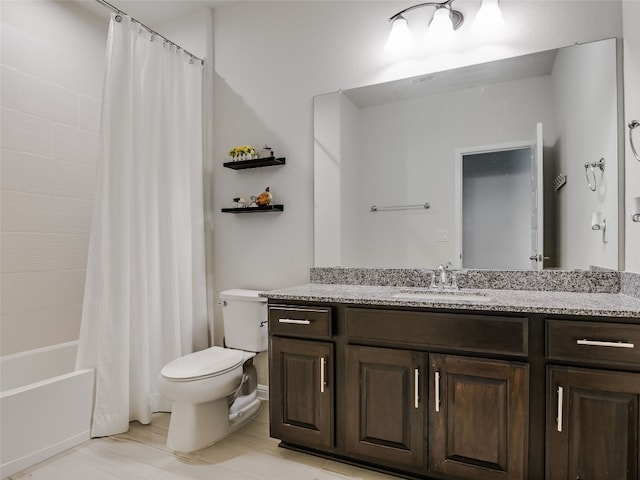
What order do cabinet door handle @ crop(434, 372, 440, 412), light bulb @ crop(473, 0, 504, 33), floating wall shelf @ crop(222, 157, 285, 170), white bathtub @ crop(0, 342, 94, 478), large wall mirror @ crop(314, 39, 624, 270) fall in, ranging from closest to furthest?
cabinet door handle @ crop(434, 372, 440, 412), white bathtub @ crop(0, 342, 94, 478), large wall mirror @ crop(314, 39, 624, 270), light bulb @ crop(473, 0, 504, 33), floating wall shelf @ crop(222, 157, 285, 170)

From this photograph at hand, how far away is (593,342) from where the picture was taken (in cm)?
141

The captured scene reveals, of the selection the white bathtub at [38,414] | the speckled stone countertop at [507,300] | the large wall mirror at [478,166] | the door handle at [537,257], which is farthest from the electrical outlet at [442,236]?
the white bathtub at [38,414]

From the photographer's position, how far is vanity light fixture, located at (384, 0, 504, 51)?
201 cm

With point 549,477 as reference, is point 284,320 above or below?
above

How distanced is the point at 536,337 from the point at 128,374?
7.04ft

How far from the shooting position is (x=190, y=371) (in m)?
1.99

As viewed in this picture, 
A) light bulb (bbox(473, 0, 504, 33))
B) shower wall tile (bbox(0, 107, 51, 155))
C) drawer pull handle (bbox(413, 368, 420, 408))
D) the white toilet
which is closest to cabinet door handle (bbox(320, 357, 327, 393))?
drawer pull handle (bbox(413, 368, 420, 408))

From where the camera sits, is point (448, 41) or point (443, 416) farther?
point (448, 41)

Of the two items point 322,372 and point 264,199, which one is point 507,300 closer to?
point 322,372

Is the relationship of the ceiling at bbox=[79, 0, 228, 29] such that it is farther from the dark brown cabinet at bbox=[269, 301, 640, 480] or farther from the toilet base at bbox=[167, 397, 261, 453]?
the toilet base at bbox=[167, 397, 261, 453]

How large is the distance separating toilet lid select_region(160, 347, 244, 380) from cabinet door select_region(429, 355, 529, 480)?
1102 mm

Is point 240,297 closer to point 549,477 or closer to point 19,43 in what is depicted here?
point 549,477

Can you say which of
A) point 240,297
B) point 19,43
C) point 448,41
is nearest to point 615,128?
point 448,41

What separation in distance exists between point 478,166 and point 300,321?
50.5 inches
